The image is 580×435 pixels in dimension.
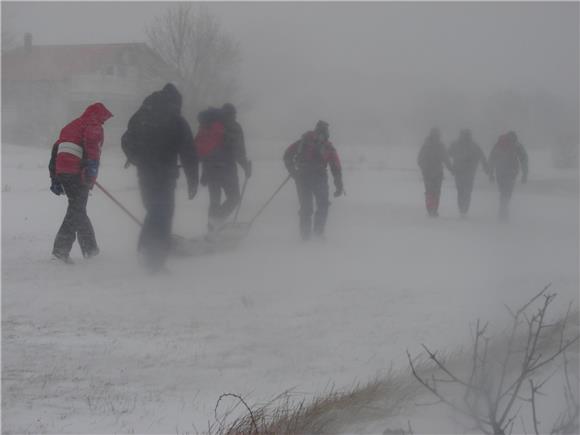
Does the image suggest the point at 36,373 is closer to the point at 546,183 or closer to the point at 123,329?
the point at 123,329

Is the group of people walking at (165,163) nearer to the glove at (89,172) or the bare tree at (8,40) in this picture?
the glove at (89,172)

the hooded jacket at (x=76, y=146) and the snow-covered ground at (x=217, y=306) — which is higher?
the hooded jacket at (x=76, y=146)

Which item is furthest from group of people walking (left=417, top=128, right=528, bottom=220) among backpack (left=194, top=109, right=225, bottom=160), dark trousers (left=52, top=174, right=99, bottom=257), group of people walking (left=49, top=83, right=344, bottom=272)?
dark trousers (left=52, top=174, right=99, bottom=257)

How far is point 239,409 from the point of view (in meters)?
3.79

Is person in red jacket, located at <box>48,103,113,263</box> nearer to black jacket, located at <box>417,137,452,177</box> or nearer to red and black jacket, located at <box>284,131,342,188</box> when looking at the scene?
red and black jacket, located at <box>284,131,342,188</box>

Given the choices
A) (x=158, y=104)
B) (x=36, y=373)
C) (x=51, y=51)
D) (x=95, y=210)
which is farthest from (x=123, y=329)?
(x=95, y=210)

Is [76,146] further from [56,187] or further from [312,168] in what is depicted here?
[312,168]

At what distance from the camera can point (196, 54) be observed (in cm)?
627

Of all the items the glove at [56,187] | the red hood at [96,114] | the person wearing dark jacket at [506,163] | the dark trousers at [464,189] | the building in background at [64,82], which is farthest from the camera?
the dark trousers at [464,189]

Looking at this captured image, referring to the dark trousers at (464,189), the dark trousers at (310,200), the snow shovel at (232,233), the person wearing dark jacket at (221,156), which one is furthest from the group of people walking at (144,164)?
the dark trousers at (464,189)

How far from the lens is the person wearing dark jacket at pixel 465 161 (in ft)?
37.6

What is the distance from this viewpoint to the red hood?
5457 millimetres

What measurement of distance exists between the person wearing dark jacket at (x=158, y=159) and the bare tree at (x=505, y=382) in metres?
2.81

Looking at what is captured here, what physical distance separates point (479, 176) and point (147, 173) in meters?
12.5
